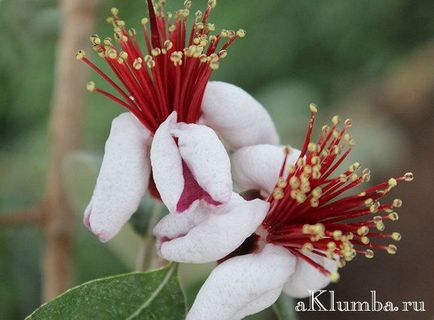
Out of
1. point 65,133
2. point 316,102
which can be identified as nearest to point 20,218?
point 65,133

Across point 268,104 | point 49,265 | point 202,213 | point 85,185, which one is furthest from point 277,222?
point 268,104

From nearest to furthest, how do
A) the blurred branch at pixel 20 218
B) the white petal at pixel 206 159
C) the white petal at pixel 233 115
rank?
1. the white petal at pixel 206 159
2. the white petal at pixel 233 115
3. the blurred branch at pixel 20 218

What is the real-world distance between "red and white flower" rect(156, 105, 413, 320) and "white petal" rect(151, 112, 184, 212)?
0.04 m

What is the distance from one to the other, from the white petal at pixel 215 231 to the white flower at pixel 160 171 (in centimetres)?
1

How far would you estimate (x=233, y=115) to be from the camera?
88 cm

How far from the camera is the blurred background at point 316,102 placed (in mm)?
1745

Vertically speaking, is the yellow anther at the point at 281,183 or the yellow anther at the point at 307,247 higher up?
the yellow anther at the point at 281,183

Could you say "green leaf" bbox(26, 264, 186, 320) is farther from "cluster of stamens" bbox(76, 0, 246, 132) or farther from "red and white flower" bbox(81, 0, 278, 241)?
"cluster of stamens" bbox(76, 0, 246, 132)

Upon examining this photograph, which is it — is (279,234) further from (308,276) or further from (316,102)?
(316,102)

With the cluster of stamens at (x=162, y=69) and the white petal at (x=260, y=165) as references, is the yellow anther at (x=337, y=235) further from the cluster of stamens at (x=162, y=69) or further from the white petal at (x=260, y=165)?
the cluster of stamens at (x=162, y=69)

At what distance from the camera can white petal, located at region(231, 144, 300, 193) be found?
856 mm

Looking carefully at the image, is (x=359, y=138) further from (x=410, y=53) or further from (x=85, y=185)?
(x=85, y=185)

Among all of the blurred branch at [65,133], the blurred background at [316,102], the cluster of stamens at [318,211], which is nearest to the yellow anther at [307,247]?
the cluster of stamens at [318,211]

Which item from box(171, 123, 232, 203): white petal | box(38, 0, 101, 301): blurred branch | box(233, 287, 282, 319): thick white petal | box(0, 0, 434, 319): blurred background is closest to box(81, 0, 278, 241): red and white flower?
box(171, 123, 232, 203): white petal
